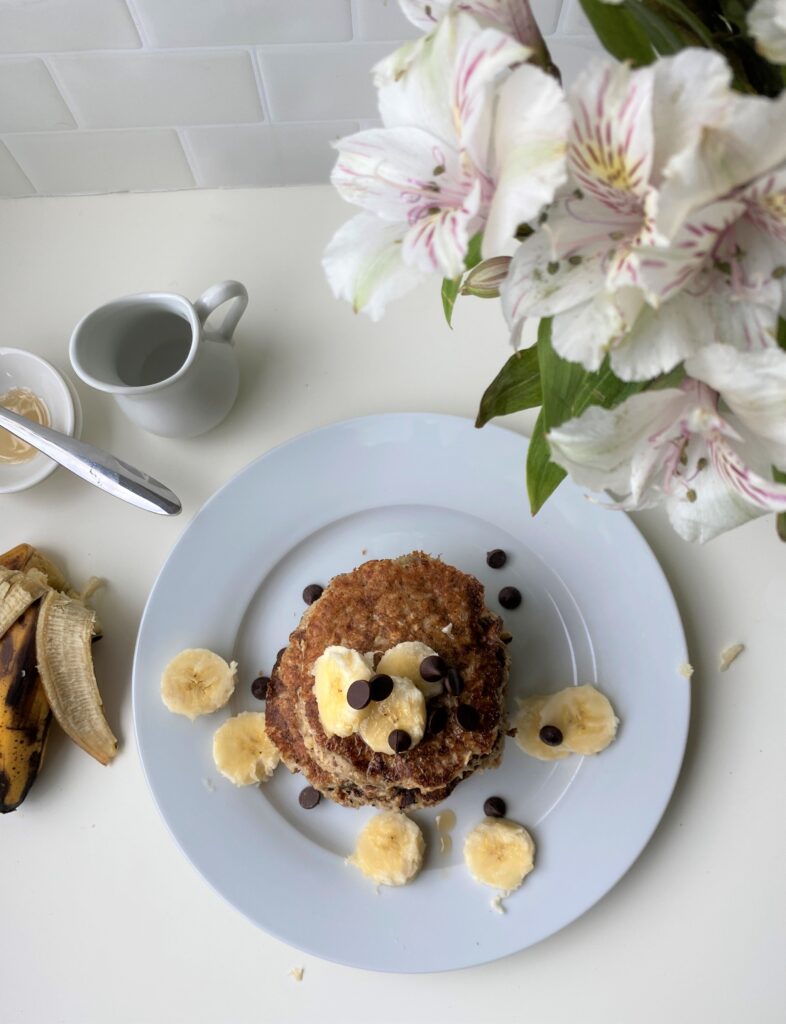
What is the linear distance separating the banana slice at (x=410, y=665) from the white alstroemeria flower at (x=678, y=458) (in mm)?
422

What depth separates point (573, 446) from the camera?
1.54 feet

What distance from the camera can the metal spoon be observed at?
1065 mm

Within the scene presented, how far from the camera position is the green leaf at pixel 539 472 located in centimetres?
63

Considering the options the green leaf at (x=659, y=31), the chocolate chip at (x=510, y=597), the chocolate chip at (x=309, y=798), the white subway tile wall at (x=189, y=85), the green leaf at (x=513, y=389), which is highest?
the white subway tile wall at (x=189, y=85)

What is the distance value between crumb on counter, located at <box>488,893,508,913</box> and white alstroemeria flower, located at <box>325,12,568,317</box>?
77 centimetres

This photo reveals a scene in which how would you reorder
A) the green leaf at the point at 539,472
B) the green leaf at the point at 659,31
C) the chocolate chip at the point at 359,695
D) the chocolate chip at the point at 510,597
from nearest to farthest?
the green leaf at the point at 659,31
the green leaf at the point at 539,472
the chocolate chip at the point at 359,695
the chocolate chip at the point at 510,597

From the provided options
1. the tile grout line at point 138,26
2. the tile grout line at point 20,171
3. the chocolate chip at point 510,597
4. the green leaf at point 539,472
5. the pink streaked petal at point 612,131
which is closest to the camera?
the pink streaked petal at point 612,131

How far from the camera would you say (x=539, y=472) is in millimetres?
647

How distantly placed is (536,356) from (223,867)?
0.72m

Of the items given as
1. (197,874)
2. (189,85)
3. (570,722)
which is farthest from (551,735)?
(189,85)

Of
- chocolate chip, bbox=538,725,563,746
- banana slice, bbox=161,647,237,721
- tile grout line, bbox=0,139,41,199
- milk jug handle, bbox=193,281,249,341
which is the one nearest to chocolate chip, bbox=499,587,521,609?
chocolate chip, bbox=538,725,563,746

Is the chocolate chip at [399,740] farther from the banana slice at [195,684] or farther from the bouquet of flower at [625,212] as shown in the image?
the bouquet of flower at [625,212]

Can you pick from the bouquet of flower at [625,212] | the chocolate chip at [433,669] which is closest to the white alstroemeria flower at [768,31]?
the bouquet of flower at [625,212]

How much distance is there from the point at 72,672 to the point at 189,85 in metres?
0.76
